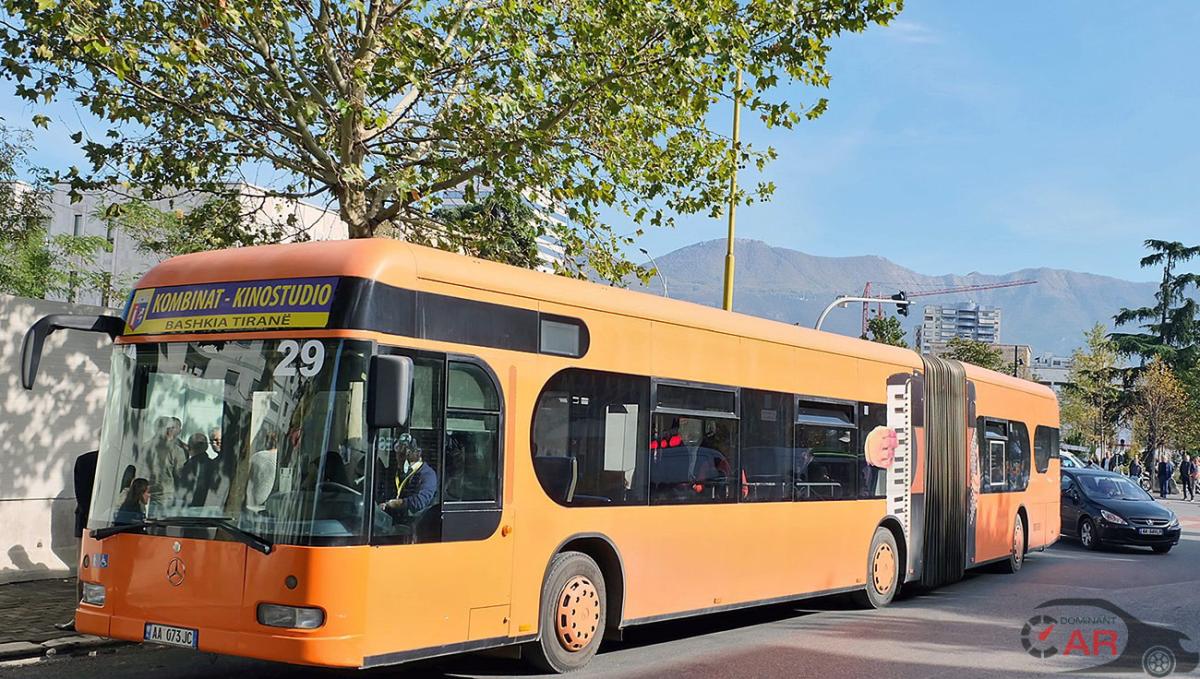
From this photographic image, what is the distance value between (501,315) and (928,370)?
8.82m

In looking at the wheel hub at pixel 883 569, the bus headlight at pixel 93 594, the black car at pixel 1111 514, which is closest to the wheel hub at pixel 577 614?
the bus headlight at pixel 93 594

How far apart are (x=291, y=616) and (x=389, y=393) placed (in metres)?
1.47

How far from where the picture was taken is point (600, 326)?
9820mm

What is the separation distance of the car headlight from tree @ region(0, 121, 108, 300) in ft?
66.1

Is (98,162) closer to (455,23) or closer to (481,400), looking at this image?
(455,23)

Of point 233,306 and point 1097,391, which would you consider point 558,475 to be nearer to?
point 233,306

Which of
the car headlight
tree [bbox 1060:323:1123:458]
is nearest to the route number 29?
the car headlight

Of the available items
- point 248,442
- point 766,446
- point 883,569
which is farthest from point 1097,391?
point 248,442

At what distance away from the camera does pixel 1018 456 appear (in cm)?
1927

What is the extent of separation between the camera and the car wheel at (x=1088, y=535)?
77.0 feet

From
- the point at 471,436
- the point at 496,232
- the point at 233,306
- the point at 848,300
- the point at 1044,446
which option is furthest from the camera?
the point at 848,300

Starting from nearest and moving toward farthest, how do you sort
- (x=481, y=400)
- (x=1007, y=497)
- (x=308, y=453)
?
(x=308, y=453) < (x=481, y=400) < (x=1007, y=497)

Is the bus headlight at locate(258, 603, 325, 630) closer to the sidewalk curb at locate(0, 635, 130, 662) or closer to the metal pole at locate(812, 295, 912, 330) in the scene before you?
the sidewalk curb at locate(0, 635, 130, 662)

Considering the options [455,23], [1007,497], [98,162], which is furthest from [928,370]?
[98,162]
